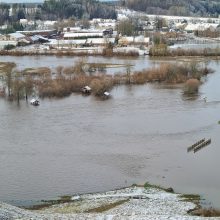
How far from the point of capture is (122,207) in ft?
30.7

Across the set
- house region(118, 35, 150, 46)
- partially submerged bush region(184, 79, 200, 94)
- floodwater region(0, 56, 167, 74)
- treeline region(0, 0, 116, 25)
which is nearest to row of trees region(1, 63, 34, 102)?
partially submerged bush region(184, 79, 200, 94)

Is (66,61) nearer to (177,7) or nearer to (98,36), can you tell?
(98,36)

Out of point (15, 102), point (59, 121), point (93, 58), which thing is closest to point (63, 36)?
point (93, 58)

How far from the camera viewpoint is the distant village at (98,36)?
3720 centimetres

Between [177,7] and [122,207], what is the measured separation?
6379cm

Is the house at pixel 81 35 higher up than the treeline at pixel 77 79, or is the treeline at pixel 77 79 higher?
the house at pixel 81 35

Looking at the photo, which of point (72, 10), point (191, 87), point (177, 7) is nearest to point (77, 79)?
point (191, 87)

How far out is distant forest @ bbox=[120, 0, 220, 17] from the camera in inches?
2793

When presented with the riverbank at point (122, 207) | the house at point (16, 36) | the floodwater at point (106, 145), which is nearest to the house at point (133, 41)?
the house at point (16, 36)

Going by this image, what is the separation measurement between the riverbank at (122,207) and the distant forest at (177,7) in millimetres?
61491

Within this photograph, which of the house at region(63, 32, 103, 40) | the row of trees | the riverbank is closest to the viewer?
the riverbank

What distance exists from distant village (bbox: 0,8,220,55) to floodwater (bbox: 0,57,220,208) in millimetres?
15403

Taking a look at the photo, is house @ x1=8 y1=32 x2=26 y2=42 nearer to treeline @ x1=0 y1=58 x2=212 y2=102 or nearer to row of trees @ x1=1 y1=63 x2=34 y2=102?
treeline @ x1=0 y1=58 x2=212 y2=102

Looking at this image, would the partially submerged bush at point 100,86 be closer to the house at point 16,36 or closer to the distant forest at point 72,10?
the house at point 16,36
